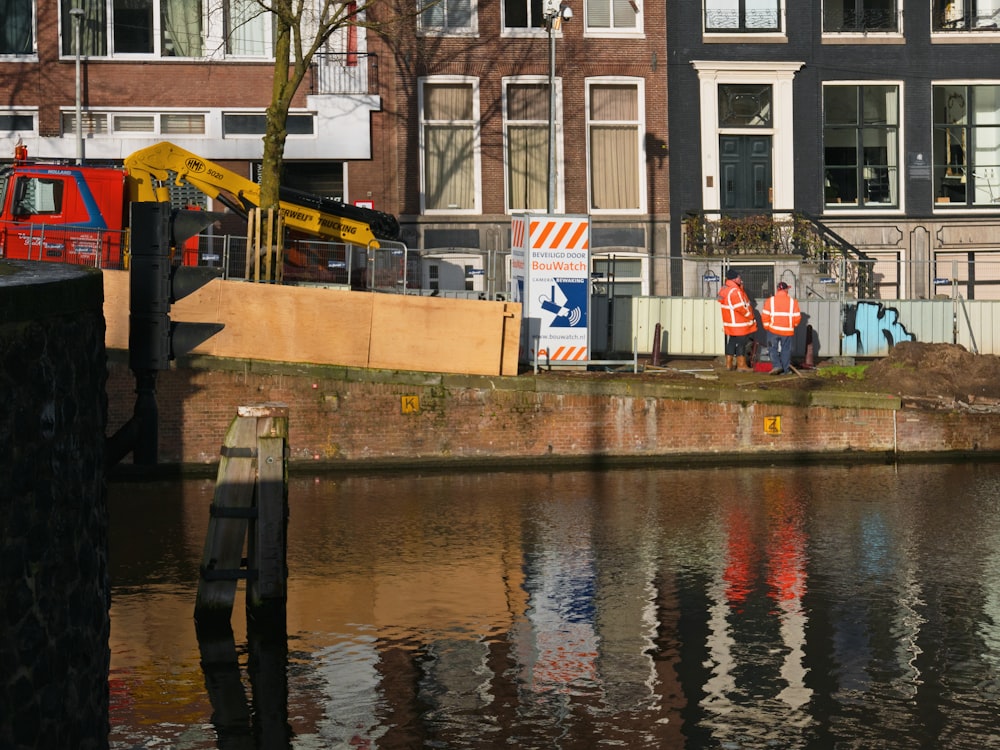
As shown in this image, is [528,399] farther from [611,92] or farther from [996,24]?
[996,24]

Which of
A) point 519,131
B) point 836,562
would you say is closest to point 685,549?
point 836,562

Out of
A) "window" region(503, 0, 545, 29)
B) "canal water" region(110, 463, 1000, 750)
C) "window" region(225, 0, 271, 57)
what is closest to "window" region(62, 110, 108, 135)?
"window" region(225, 0, 271, 57)

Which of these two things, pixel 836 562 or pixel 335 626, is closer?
pixel 335 626

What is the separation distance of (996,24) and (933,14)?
152 cm

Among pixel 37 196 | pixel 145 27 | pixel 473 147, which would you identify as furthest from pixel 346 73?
pixel 37 196

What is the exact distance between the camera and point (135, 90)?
1309 inches

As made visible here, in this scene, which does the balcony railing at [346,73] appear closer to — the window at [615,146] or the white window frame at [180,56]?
the white window frame at [180,56]

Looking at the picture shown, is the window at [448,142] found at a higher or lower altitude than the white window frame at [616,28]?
lower

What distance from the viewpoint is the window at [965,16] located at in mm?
35594

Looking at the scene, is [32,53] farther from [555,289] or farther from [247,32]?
[555,289]

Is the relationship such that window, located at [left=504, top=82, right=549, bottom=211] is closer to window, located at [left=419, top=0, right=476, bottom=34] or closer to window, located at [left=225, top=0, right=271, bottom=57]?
window, located at [left=419, top=0, right=476, bottom=34]

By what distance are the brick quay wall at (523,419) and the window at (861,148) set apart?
1179 cm

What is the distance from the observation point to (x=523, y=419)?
2420cm

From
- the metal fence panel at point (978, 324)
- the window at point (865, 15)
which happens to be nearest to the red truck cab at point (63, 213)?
the metal fence panel at point (978, 324)
